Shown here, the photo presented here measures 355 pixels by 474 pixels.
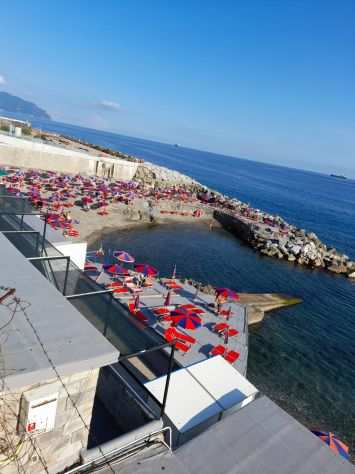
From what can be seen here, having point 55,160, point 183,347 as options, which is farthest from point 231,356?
point 55,160

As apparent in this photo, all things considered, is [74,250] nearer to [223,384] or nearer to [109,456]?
[223,384]

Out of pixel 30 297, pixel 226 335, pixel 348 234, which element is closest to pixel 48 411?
pixel 30 297

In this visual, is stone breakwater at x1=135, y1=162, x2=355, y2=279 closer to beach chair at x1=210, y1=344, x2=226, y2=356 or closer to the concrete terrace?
the concrete terrace

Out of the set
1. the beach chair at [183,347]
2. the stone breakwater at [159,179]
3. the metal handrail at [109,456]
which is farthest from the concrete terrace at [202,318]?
the stone breakwater at [159,179]

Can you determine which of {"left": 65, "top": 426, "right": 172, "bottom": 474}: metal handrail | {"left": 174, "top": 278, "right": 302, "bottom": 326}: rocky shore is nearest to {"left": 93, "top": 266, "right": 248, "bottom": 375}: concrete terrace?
{"left": 174, "top": 278, "right": 302, "bottom": 326}: rocky shore

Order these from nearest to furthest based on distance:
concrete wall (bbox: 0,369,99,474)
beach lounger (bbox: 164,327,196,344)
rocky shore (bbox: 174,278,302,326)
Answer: concrete wall (bbox: 0,369,99,474) → beach lounger (bbox: 164,327,196,344) → rocky shore (bbox: 174,278,302,326)

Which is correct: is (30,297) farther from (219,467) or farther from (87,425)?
(219,467)
